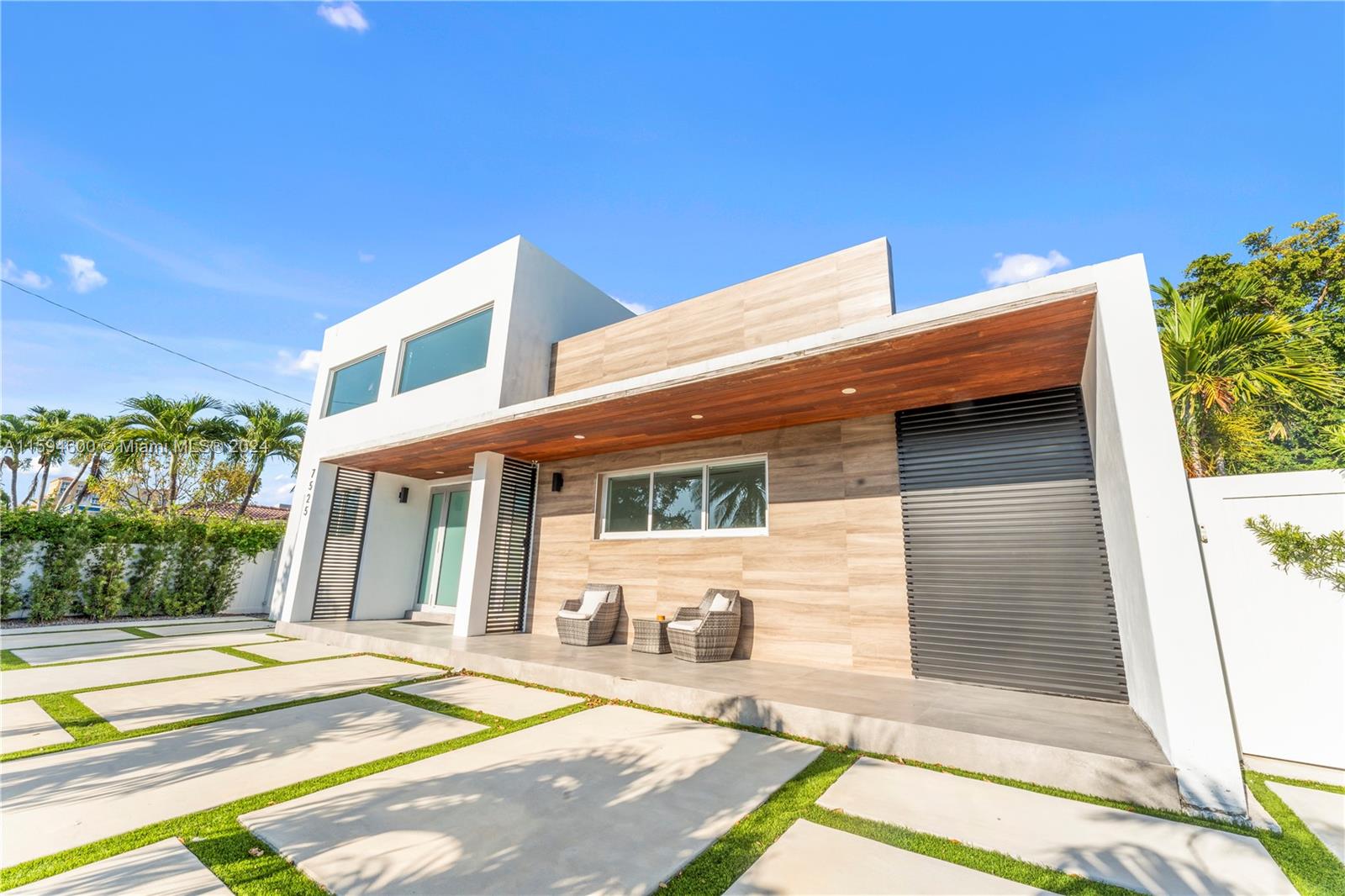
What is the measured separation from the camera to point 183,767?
10.00 feet

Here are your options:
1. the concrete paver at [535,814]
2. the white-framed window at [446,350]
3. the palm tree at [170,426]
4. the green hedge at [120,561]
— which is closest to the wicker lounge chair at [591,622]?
the concrete paver at [535,814]

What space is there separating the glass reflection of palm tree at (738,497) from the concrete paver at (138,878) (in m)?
5.31

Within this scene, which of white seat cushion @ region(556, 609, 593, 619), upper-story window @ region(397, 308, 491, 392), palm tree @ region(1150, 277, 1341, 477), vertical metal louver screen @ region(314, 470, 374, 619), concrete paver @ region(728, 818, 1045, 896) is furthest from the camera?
vertical metal louver screen @ region(314, 470, 374, 619)

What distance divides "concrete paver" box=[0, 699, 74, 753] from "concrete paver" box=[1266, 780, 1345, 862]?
7.10 m

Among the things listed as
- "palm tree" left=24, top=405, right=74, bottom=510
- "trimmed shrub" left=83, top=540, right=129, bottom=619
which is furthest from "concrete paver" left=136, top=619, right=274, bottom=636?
"palm tree" left=24, top=405, right=74, bottom=510

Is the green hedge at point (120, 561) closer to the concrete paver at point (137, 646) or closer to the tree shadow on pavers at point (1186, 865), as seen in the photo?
the concrete paver at point (137, 646)

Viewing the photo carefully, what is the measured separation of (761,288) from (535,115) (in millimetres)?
4978

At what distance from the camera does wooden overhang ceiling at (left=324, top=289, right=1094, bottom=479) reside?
3.82 m

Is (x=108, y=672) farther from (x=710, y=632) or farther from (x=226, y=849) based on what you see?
(x=710, y=632)

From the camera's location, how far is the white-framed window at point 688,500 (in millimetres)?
6535

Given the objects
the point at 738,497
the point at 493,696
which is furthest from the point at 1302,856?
the point at 493,696

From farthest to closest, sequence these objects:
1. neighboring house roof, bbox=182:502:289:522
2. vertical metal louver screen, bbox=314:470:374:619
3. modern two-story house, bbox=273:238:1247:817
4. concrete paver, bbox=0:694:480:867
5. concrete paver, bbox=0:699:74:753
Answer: neighboring house roof, bbox=182:502:289:522 → vertical metal louver screen, bbox=314:470:374:619 → concrete paver, bbox=0:699:74:753 → modern two-story house, bbox=273:238:1247:817 → concrete paver, bbox=0:694:480:867

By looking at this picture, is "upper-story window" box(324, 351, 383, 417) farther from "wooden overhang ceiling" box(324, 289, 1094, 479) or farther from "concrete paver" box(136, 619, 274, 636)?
"concrete paver" box(136, 619, 274, 636)

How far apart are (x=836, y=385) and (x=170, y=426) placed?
18.1 m
